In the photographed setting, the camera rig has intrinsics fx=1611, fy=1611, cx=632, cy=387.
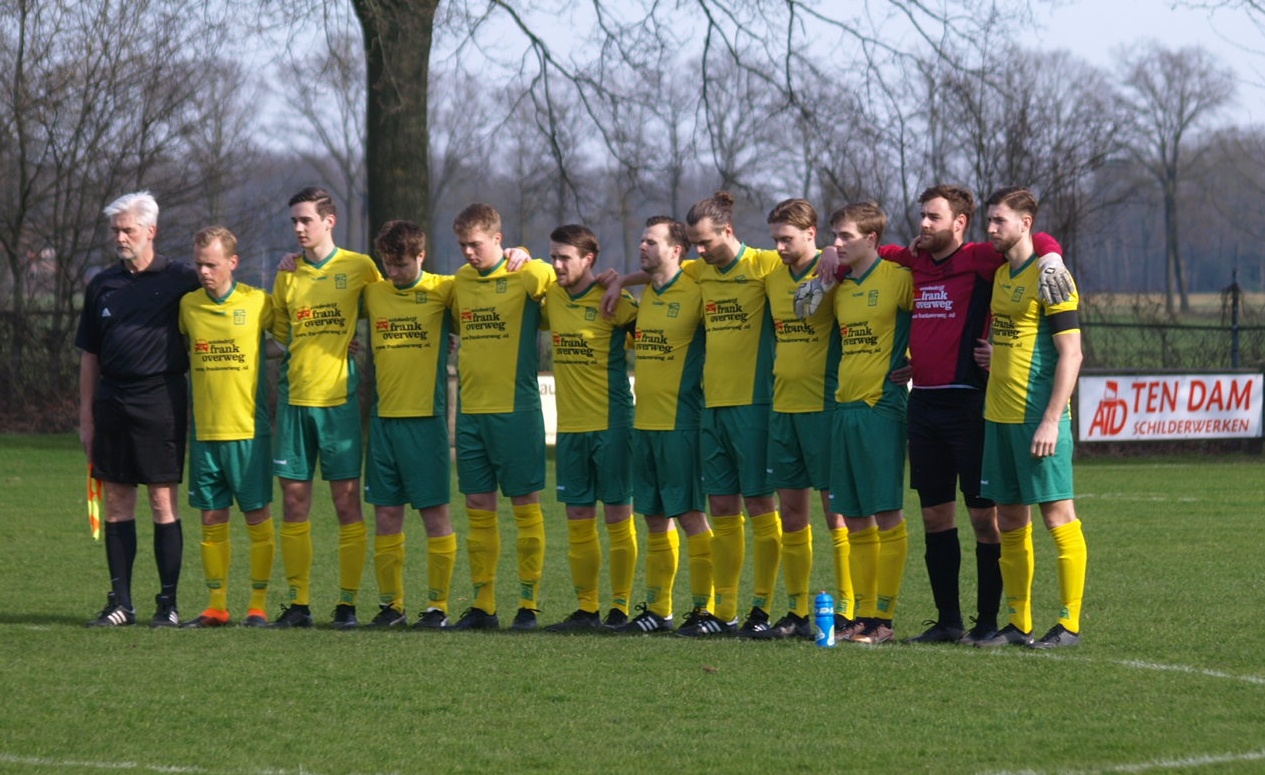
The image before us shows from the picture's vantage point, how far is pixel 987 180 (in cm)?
2661

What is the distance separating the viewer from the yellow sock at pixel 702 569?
7.82 meters

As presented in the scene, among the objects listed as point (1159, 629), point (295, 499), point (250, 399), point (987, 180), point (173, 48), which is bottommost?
point (1159, 629)

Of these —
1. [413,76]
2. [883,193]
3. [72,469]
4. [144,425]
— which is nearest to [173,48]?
[413,76]

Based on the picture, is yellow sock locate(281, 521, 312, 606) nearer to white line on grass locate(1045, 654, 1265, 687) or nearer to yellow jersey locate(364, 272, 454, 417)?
yellow jersey locate(364, 272, 454, 417)

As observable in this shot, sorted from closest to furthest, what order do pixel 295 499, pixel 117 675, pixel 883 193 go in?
pixel 117 675, pixel 295 499, pixel 883 193

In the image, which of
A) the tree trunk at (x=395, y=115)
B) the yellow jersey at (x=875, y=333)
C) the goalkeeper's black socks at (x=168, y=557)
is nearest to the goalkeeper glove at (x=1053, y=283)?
the yellow jersey at (x=875, y=333)

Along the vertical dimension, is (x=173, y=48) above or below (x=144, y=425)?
above

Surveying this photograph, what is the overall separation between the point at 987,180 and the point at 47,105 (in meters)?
15.1

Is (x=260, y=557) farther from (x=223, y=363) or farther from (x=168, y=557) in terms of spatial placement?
(x=223, y=363)

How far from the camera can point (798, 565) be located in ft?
25.0

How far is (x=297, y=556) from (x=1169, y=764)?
15.0ft

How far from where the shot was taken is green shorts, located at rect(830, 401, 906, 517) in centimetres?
717

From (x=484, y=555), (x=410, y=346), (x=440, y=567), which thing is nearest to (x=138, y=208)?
(x=410, y=346)

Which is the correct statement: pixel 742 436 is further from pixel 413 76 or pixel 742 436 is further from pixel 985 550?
pixel 413 76
